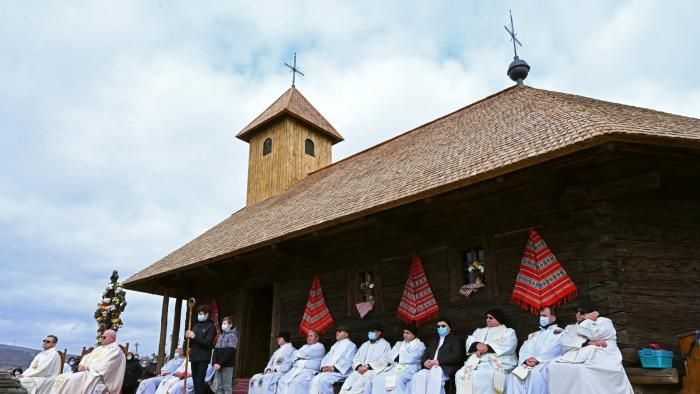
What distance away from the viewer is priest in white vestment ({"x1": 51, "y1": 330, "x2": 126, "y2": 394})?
27.6 ft

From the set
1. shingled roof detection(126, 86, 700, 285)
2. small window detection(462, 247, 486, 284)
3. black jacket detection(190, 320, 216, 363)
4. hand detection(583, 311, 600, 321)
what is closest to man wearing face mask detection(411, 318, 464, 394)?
small window detection(462, 247, 486, 284)

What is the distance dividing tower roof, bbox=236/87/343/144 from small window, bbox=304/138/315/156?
0.53m

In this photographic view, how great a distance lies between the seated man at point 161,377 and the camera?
10781 millimetres

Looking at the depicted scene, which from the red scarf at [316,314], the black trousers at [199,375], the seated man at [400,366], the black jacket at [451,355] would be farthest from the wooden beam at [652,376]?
the black trousers at [199,375]

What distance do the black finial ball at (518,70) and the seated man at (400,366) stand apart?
286 inches

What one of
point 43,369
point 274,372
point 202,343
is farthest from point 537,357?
point 43,369

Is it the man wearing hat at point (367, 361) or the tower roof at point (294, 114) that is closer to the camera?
the man wearing hat at point (367, 361)

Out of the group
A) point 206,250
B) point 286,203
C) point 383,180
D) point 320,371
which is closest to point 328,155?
point 286,203

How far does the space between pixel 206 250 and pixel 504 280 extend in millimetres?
6632

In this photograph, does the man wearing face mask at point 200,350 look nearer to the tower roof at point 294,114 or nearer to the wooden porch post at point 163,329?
the wooden porch post at point 163,329

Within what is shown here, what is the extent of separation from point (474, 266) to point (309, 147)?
11.3m

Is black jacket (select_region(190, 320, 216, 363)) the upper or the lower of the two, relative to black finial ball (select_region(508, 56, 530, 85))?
lower

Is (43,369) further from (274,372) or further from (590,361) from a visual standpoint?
(590,361)

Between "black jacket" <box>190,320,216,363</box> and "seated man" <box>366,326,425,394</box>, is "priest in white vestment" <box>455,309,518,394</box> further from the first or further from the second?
"black jacket" <box>190,320,216,363</box>
